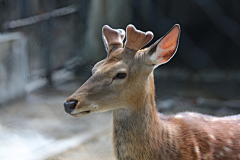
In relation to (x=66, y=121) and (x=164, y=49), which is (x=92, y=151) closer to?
(x=66, y=121)

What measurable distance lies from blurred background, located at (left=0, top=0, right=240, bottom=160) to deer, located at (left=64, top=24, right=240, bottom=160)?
1.32 m

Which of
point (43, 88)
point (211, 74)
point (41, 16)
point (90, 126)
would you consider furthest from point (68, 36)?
point (211, 74)

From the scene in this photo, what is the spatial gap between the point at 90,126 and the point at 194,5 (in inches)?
110

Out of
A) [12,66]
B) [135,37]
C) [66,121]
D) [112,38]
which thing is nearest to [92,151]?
[66,121]

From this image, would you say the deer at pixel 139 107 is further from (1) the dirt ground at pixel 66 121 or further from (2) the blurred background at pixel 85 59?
(2) the blurred background at pixel 85 59

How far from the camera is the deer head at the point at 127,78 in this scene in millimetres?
1562

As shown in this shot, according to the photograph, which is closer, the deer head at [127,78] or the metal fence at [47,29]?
the deer head at [127,78]

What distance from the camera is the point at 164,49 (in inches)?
62.0

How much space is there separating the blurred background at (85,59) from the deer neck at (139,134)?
1.30 m

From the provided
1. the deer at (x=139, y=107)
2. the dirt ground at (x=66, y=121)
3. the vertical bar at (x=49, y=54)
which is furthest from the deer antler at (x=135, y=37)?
the vertical bar at (x=49, y=54)

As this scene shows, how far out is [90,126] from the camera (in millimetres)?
3344

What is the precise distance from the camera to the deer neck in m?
1.65

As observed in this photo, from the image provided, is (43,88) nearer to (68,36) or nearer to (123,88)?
(68,36)

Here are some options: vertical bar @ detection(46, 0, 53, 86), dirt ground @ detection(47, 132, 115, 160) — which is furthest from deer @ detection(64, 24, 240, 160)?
vertical bar @ detection(46, 0, 53, 86)
